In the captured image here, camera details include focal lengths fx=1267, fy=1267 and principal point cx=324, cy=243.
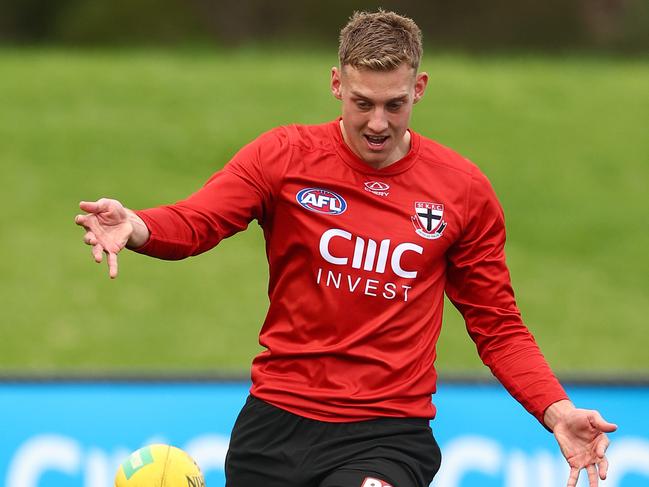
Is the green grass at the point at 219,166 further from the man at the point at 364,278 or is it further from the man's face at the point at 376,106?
the man's face at the point at 376,106

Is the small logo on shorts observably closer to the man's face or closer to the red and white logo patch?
the red and white logo patch

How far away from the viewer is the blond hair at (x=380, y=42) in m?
4.70

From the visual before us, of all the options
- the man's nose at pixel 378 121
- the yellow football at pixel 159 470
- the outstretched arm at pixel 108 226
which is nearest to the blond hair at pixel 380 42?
the man's nose at pixel 378 121

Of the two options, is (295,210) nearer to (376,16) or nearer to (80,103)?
(376,16)

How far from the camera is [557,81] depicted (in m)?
18.5

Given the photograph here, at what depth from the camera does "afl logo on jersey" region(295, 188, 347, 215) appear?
16.0ft

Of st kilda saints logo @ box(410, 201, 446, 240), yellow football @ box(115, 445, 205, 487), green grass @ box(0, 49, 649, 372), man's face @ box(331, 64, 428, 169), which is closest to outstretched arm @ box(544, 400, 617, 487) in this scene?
st kilda saints logo @ box(410, 201, 446, 240)

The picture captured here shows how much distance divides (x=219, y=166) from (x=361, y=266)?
1133 cm

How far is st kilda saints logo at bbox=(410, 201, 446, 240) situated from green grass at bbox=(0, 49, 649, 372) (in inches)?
252

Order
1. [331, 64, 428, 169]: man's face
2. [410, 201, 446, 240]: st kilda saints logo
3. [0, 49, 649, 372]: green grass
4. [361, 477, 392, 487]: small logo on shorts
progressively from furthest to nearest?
[0, 49, 649, 372]: green grass < [410, 201, 446, 240]: st kilda saints logo < [331, 64, 428, 169]: man's face < [361, 477, 392, 487]: small logo on shorts

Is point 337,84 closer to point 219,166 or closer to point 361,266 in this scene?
point 361,266

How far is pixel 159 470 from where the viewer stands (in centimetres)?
495

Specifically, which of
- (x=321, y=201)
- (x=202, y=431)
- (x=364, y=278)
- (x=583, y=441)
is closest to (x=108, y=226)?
(x=321, y=201)

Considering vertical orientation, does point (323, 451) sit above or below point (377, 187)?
below
